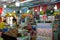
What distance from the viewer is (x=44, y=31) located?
1.35 metres

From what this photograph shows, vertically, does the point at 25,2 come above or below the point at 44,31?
above

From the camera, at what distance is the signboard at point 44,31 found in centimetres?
132

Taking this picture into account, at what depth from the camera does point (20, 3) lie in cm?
147

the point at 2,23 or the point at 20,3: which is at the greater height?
the point at 20,3

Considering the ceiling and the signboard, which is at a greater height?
the ceiling

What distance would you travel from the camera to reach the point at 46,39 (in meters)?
1.33

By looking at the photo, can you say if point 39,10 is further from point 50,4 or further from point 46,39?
point 46,39

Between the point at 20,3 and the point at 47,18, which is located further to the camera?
the point at 20,3

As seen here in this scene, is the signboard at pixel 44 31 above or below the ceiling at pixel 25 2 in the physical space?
below

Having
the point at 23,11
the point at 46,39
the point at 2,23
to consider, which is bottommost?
the point at 46,39

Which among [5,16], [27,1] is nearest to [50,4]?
[27,1]

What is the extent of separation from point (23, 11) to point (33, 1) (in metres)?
0.13

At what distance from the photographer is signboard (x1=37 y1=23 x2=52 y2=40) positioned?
132cm

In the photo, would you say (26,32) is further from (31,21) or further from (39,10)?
(39,10)
